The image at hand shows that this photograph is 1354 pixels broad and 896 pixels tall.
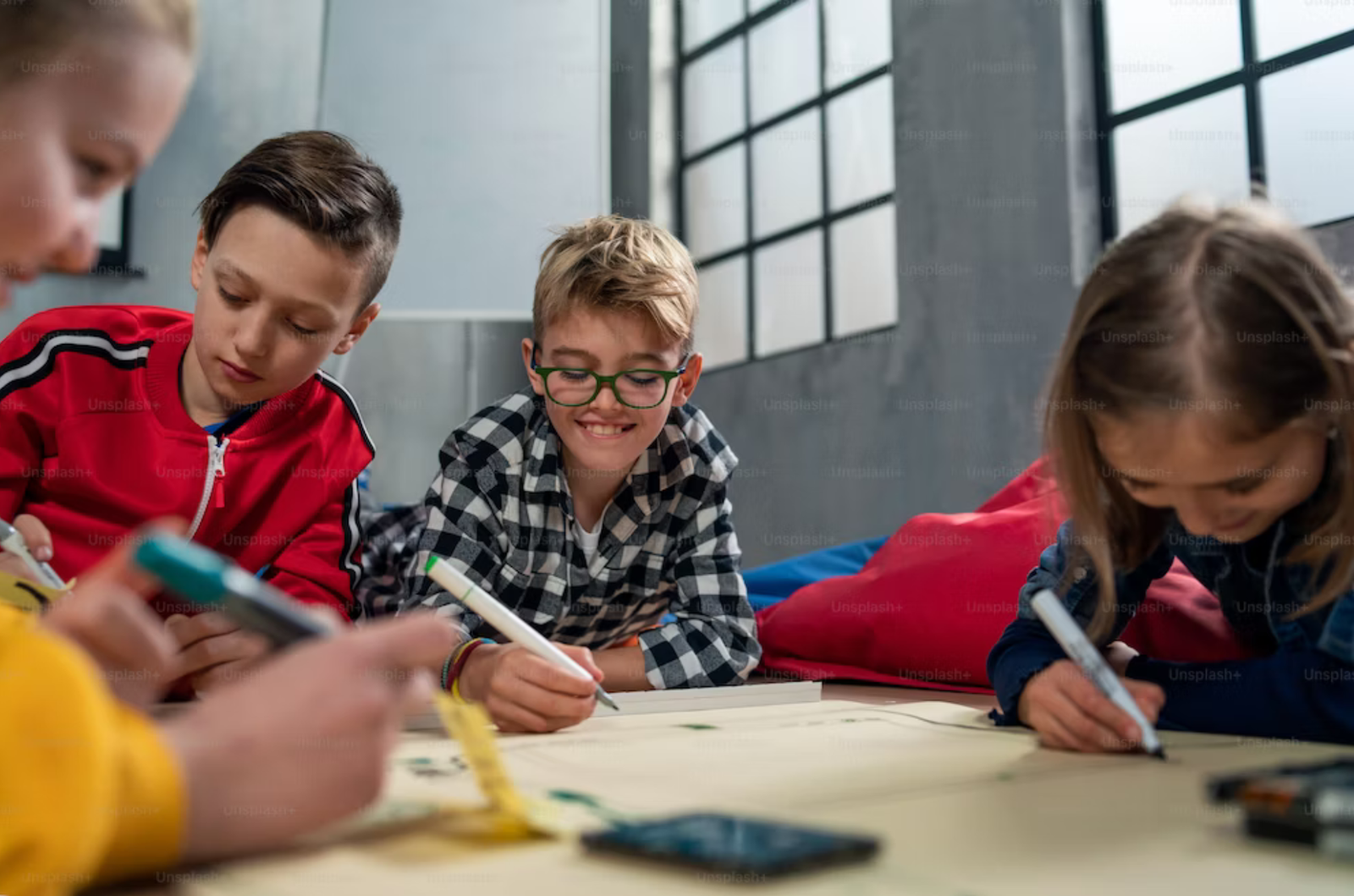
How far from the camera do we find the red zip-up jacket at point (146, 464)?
4.55 feet

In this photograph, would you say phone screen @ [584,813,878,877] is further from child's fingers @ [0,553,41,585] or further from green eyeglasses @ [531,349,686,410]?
green eyeglasses @ [531,349,686,410]

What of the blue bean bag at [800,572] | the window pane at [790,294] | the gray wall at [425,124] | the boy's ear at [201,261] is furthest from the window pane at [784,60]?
the boy's ear at [201,261]

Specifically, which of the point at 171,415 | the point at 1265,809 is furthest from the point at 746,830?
the point at 171,415

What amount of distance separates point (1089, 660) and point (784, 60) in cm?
359

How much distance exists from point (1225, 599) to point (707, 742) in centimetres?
62

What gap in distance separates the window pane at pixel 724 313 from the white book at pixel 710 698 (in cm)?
304

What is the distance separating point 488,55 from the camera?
11.3 ft

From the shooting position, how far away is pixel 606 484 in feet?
5.07

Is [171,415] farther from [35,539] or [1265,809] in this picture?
[1265,809]

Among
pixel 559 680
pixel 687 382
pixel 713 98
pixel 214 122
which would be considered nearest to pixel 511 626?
pixel 559 680

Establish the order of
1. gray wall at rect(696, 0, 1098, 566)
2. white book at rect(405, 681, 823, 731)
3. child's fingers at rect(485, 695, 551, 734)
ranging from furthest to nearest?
gray wall at rect(696, 0, 1098, 566)
white book at rect(405, 681, 823, 731)
child's fingers at rect(485, 695, 551, 734)

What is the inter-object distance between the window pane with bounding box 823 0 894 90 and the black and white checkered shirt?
7.96 feet

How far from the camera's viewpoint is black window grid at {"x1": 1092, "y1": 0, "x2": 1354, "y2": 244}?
252cm

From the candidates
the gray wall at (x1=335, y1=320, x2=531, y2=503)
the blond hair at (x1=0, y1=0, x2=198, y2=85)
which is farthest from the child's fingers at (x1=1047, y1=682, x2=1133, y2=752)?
the gray wall at (x1=335, y1=320, x2=531, y2=503)
